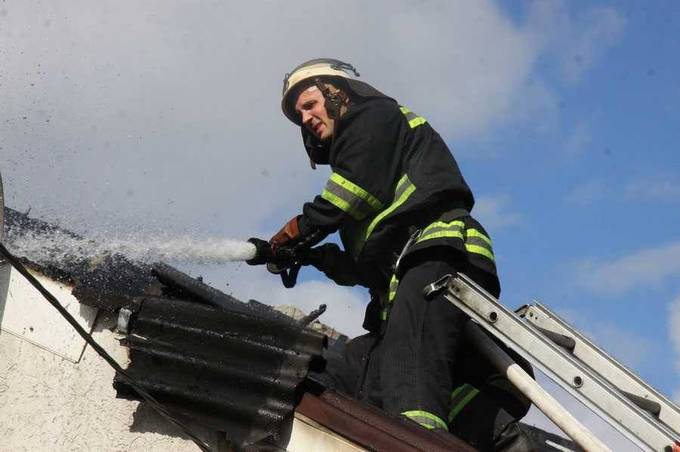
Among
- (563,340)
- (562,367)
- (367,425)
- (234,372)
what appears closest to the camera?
(367,425)

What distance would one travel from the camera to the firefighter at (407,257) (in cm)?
Answer: 431

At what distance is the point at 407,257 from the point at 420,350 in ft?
1.55

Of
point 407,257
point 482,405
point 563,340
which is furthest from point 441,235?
point 482,405

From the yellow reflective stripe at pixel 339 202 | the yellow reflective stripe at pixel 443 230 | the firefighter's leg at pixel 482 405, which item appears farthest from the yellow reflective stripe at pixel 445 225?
the firefighter's leg at pixel 482 405

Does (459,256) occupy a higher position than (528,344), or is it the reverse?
(459,256)

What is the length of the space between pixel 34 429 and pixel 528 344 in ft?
6.42

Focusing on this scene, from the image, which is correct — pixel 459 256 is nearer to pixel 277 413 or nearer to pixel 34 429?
pixel 277 413

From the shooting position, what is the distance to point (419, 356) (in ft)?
14.0

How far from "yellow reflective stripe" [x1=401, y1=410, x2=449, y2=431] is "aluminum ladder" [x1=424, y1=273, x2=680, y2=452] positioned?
43 cm

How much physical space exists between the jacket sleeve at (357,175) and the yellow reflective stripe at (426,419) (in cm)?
99

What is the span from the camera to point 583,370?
3787 millimetres

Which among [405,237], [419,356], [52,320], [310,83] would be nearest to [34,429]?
[52,320]

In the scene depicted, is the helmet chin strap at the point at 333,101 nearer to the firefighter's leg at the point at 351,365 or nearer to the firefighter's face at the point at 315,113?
the firefighter's face at the point at 315,113

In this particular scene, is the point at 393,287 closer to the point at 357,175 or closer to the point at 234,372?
the point at 357,175
